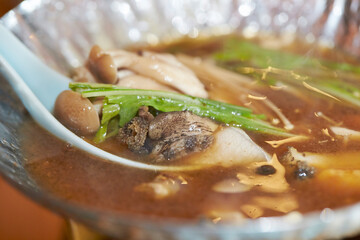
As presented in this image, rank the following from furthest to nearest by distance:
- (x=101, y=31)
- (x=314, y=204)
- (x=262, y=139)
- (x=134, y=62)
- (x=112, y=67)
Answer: (x=101, y=31), (x=134, y=62), (x=112, y=67), (x=262, y=139), (x=314, y=204)

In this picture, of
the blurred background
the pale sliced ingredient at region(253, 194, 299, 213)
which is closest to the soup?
the pale sliced ingredient at region(253, 194, 299, 213)

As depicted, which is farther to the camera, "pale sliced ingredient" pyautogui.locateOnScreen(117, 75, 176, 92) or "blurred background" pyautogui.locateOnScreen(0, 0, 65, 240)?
"blurred background" pyautogui.locateOnScreen(0, 0, 65, 240)

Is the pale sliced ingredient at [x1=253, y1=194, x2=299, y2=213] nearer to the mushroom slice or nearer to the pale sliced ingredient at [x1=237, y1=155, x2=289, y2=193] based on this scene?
the pale sliced ingredient at [x1=237, y1=155, x2=289, y2=193]

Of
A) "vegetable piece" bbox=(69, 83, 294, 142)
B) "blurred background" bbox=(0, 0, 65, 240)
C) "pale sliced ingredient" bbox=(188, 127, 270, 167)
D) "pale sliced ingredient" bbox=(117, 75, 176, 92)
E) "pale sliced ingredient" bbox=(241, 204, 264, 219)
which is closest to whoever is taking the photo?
"pale sliced ingredient" bbox=(241, 204, 264, 219)

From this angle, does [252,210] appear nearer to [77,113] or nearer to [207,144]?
[207,144]

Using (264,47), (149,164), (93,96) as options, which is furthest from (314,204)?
(264,47)

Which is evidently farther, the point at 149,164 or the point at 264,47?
the point at 264,47

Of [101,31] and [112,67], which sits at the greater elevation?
[101,31]

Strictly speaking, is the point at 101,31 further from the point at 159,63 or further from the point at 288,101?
the point at 288,101

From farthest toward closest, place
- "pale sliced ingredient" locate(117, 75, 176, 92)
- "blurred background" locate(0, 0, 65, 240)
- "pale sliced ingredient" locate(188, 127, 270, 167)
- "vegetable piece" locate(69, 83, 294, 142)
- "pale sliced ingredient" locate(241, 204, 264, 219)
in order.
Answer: "blurred background" locate(0, 0, 65, 240) → "pale sliced ingredient" locate(117, 75, 176, 92) → "vegetable piece" locate(69, 83, 294, 142) → "pale sliced ingredient" locate(188, 127, 270, 167) → "pale sliced ingredient" locate(241, 204, 264, 219)
